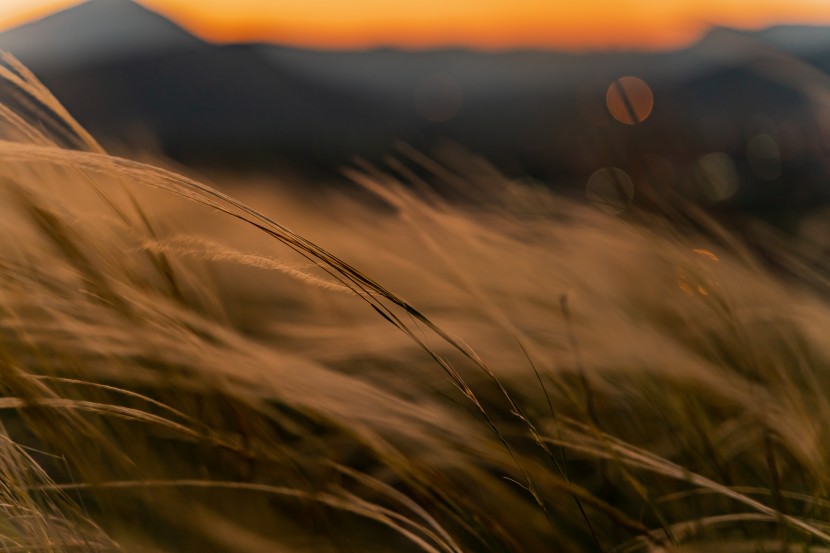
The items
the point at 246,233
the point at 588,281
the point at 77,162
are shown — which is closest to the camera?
the point at 77,162

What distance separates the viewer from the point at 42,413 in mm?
459

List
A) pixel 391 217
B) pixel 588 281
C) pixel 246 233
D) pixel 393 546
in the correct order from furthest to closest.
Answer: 1. pixel 246 233
2. pixel 391 217
3. pixel 588 281
4. pixel 393 546

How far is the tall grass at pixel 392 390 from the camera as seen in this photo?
1.47 feet

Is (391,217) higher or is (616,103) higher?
(616,103)

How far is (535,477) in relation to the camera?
1.66 ft

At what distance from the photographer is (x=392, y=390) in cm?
69

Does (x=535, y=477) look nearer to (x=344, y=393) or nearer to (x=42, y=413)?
(x=344, y=393)

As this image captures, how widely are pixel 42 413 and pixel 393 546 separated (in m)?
0.24

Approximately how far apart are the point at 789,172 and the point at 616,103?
0.47 m

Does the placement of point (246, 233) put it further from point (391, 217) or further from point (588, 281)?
point (588, 281)

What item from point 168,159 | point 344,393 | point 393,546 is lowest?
point 393,546

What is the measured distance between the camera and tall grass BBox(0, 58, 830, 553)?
45cm

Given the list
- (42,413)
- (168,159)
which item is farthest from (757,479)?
(168,159)

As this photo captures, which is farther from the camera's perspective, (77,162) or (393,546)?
(393,546)
